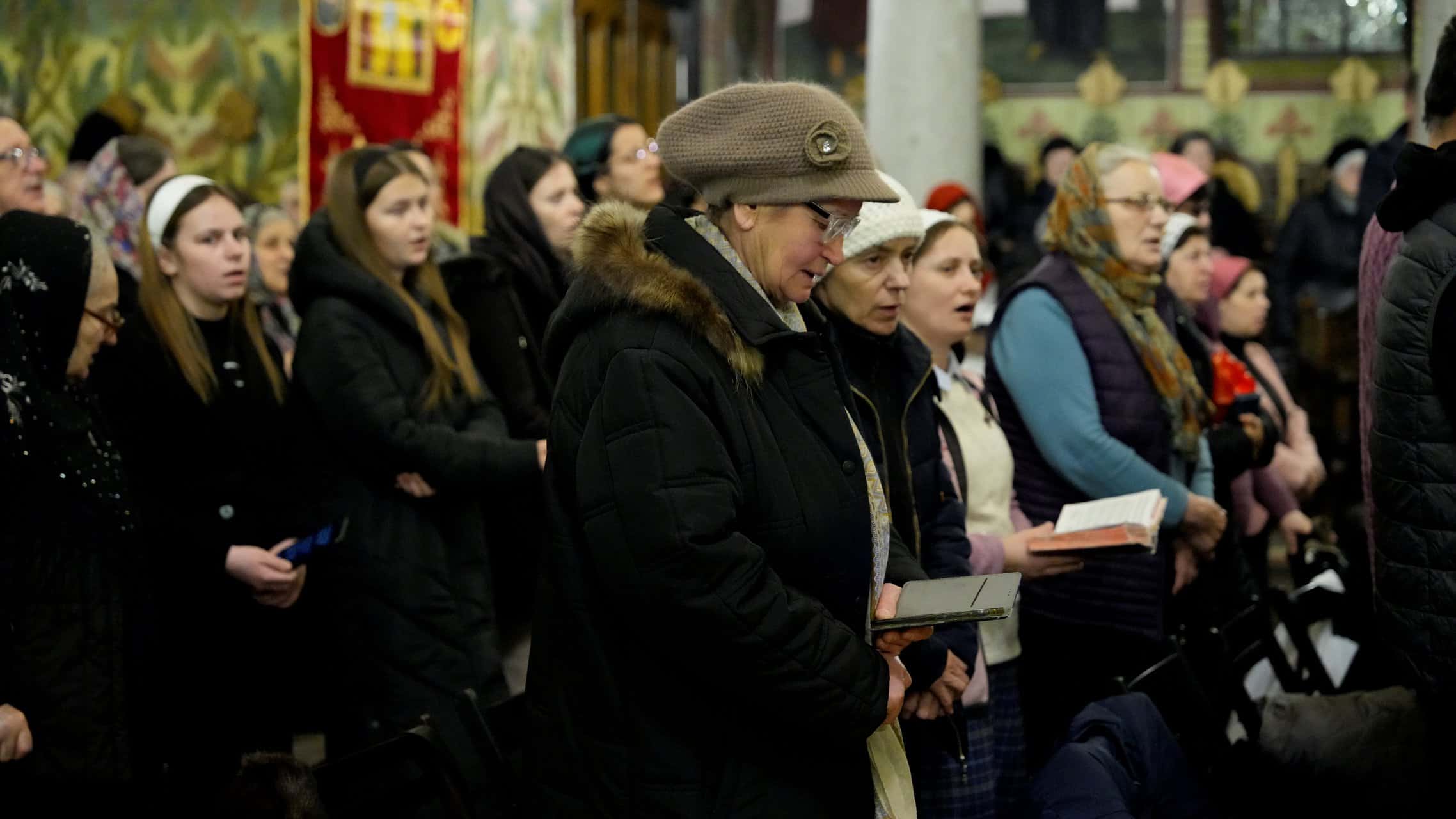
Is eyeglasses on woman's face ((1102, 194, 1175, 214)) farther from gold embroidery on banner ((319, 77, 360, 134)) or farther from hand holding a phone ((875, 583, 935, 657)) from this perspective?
gold embroidery on banner ((319, 77, 360, 134))

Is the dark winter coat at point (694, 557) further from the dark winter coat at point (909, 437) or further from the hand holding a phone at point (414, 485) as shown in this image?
the hand holding a phone at point (414, 485)

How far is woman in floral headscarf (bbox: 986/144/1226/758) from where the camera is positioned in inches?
161

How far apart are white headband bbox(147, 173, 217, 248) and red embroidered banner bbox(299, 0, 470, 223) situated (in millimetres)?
3442

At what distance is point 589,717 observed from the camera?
2311mm

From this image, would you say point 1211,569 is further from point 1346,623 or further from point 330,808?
point 330,808

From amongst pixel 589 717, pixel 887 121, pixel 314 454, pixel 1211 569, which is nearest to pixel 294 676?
pixel 314 454

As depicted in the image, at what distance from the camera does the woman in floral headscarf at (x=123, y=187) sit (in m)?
5.02

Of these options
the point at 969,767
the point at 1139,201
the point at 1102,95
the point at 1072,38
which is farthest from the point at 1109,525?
the point at 1072,38

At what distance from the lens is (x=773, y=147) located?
2.30 meters

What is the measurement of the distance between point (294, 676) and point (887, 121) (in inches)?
169

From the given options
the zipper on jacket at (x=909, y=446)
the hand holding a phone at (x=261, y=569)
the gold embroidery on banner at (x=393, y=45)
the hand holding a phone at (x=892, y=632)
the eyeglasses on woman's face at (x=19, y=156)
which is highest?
the gold embroidery on banner at (x=393, y=45)

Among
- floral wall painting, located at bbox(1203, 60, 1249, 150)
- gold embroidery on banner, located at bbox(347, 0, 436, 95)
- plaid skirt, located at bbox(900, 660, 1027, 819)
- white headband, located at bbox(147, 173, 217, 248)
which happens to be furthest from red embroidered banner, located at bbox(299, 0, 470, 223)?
floral wall painting, located at bbox(1203, 60, 1249, 150)

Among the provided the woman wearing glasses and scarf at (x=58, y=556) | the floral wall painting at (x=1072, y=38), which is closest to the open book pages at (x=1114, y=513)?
the woman wearing glasses and scarf at (x=58, y=556)

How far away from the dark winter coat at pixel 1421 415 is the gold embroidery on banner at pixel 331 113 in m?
5.87
